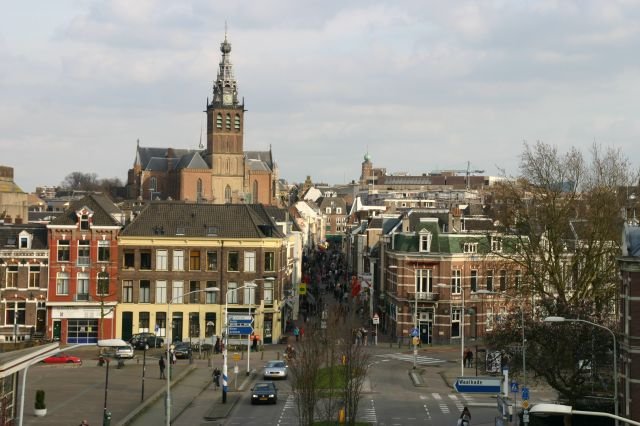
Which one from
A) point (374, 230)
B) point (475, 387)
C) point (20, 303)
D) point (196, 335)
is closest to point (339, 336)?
point (475, 387)

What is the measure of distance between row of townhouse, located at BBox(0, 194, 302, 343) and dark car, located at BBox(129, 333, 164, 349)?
1323 millimetres

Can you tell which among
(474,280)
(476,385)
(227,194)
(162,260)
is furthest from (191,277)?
(227,194)

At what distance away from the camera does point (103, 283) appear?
84812 millimetres

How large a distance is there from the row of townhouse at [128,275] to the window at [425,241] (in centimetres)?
1151

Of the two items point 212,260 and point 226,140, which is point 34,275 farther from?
point 226,140

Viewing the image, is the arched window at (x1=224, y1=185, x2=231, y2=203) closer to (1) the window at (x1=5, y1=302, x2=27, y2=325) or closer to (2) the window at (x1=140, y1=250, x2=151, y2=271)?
(2) the window at (x1=140, y1=250, x2=151, y2=271)

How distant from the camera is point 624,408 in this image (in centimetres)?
4269

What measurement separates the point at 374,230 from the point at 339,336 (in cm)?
6129

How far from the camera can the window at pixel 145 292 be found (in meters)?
85.9

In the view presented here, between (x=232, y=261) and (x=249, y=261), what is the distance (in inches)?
53.1

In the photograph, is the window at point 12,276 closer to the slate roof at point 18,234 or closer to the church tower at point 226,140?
the slate roof at point 18,234

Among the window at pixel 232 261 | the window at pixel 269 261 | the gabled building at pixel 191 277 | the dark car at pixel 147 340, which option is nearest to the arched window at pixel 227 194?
the gabled building at pixel 191 277

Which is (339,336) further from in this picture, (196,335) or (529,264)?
(196,335)

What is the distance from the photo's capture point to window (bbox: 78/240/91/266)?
85375mm
